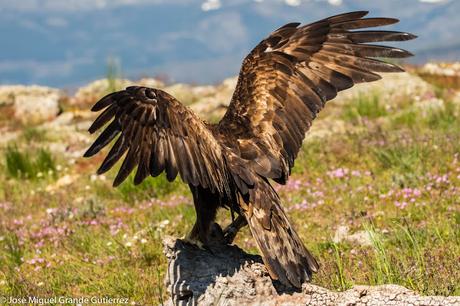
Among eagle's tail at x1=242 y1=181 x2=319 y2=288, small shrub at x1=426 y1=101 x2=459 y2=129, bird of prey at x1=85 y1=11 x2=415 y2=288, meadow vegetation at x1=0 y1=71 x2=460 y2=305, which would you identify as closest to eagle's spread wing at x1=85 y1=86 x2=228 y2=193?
bird of prey at x1=85 y1=11 x2=415 y2=288

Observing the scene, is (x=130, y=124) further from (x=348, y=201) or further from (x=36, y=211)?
(x=36, y=211)

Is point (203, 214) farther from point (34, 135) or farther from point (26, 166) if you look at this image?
point (34, 135)

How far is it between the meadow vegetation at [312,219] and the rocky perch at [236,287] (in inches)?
24.7

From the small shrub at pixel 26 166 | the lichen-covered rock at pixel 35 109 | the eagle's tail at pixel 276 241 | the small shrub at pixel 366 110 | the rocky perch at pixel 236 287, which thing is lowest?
the rocky perch at pixel 236 287

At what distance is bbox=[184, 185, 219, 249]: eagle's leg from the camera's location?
4.58 metres

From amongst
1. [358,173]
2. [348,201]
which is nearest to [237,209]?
[348,201]

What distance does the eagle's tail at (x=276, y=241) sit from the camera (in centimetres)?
403

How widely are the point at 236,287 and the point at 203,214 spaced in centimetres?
67

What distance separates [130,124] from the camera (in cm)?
446

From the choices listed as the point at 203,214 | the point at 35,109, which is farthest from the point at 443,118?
the point at 35,109

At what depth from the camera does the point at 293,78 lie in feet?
18.3

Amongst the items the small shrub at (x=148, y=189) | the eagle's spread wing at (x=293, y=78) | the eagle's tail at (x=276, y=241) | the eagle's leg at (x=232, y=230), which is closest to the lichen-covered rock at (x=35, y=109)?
the small shrub at (x=148, y=189)

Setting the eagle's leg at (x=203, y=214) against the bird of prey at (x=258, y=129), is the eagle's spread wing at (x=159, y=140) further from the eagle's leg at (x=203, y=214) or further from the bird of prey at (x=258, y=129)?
the eagle's leg at (x=203, y=214)

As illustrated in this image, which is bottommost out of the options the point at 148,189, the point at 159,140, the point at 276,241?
the point at 276,241
